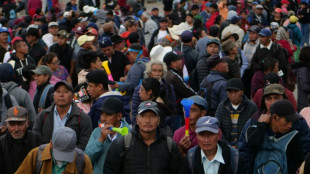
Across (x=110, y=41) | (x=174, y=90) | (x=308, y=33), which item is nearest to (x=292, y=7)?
(x=308, y=33)

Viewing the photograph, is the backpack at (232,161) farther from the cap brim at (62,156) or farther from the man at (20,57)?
the man at (20,57)

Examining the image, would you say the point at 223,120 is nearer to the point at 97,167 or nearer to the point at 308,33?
the point at 97,167

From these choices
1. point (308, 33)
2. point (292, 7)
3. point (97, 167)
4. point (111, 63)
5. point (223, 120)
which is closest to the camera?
point (97, 167)

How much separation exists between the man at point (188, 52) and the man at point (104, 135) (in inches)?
219

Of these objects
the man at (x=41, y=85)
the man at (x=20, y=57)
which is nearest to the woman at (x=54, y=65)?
the man at (x=20, y=57)

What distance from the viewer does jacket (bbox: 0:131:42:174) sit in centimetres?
702

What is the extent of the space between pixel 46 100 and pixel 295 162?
394 centimetres

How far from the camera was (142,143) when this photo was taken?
6.26m

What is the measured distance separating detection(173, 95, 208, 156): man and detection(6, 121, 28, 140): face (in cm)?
164

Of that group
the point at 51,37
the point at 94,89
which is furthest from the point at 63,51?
the point at 94,89

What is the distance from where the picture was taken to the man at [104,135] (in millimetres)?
6738

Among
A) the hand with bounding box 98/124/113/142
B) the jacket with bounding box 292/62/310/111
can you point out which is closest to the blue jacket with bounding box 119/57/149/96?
the jacket with bounding box 292/62/310/111

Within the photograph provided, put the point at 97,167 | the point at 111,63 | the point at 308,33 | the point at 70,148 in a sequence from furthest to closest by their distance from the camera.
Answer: the point at 308,33 < the point at 111,63 < the point at 97,167 < the point at 70,148

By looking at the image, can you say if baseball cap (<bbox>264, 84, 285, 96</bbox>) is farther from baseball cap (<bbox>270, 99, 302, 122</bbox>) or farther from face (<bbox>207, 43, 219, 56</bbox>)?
face (<bbox>207, 43, 219, 56</bbox>)
